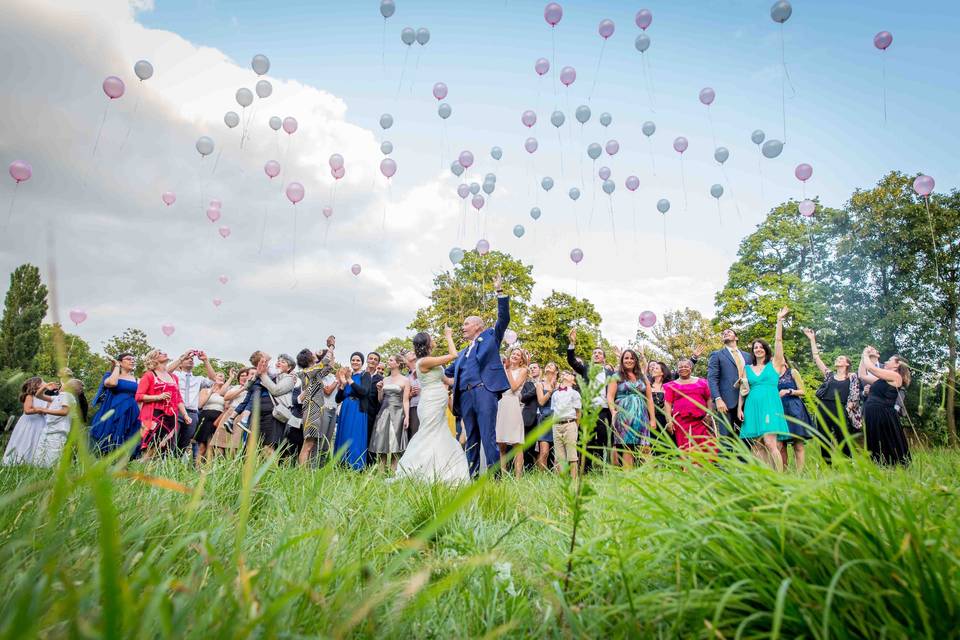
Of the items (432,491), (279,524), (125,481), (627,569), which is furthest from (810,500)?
(125,481)

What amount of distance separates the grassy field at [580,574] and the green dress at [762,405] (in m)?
5.80

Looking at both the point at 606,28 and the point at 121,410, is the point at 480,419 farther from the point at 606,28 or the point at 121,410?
the point at 606,28

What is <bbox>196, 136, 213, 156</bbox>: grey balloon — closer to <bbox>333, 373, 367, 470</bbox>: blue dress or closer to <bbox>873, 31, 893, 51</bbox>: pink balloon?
<bbox>333, 373, 367, 470</bbox>: blue dress

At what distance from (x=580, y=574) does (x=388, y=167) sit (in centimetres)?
1234

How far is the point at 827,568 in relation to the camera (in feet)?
4.44

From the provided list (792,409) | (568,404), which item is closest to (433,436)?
(568,404)

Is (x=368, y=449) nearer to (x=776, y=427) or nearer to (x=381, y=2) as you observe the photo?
(x=776, y=427)

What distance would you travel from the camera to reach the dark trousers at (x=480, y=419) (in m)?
6.61

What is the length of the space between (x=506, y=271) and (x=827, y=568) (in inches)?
1348

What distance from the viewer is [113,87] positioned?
9438 mm

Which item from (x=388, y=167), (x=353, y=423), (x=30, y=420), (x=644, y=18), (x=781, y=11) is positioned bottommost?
(x=353, y=423)

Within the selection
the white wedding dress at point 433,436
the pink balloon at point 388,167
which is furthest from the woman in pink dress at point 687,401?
the pink balloon at point 388,167

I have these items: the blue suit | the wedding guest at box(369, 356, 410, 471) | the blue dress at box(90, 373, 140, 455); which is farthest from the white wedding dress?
the blue dress at box(90, 373, 140, 455)

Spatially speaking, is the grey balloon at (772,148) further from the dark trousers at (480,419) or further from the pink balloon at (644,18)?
the dark trousers at (480,419)
